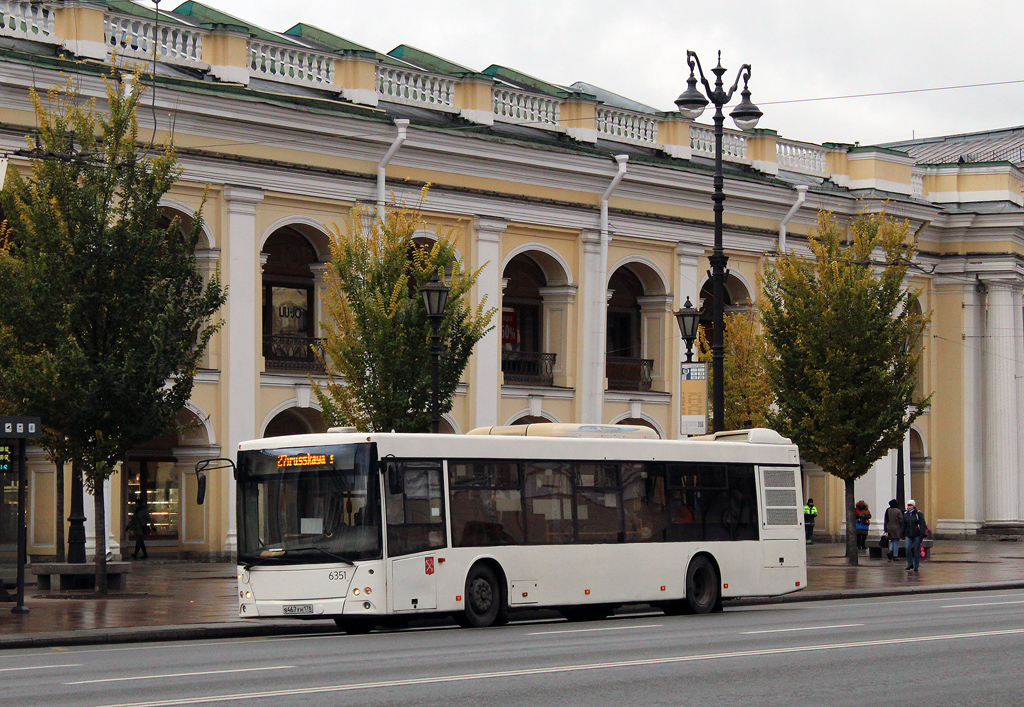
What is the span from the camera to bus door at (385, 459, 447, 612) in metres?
20.1

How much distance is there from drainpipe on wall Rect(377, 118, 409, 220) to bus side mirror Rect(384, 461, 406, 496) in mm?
18436

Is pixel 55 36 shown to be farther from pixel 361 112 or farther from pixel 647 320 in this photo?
pixel 647 320

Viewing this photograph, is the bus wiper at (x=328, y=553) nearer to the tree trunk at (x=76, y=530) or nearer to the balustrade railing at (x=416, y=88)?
the tree trunk at (x=76, y=530)

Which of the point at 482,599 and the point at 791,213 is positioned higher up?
the point at 791,213

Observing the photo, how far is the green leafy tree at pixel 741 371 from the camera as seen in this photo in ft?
155

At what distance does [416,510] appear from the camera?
20.6 m

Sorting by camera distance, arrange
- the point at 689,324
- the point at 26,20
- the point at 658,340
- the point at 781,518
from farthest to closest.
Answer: the point at 658,340 < the point at 26,20 < the point at 689,324 < the point at 781,518

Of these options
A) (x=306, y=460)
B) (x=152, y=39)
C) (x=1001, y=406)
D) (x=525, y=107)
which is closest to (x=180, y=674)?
(x=306, y=460)

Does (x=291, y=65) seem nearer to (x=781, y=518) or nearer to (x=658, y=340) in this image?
(x=658, y=340)

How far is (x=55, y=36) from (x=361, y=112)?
7677 millimetres

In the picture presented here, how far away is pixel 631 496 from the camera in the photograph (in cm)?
2320

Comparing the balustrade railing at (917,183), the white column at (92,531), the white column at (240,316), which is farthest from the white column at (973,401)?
the white column at (92,531)

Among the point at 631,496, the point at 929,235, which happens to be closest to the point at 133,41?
the point at 631,496

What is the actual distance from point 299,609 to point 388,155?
20384 millimetres
